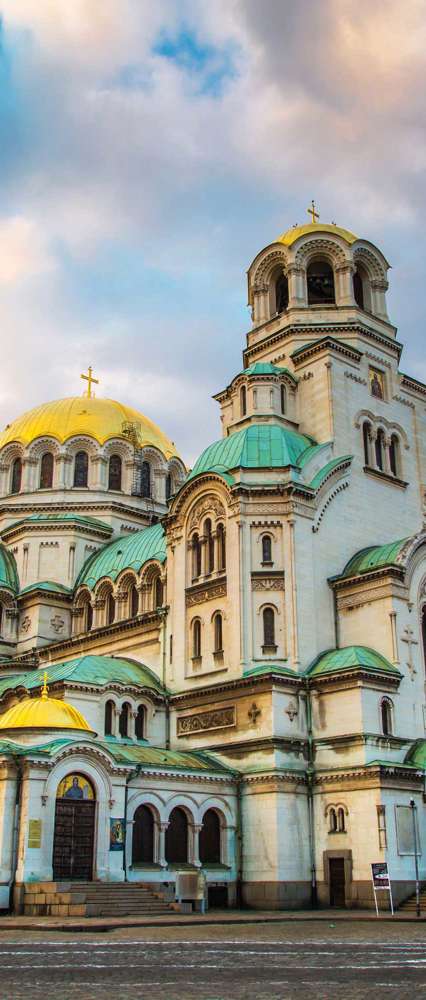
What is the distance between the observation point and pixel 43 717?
107 feet

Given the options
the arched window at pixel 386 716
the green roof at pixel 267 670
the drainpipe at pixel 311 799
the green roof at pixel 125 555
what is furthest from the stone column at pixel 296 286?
the arched window at pixel 386 716

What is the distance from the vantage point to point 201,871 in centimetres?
3184

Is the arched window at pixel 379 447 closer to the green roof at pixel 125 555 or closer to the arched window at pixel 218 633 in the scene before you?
the arched window at pixel 218 633

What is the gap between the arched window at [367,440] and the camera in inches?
1698

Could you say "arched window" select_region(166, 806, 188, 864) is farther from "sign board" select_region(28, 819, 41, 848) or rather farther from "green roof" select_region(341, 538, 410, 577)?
"green roof" select_region(341, 538, 410, 577)

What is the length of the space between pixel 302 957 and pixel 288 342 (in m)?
33.2

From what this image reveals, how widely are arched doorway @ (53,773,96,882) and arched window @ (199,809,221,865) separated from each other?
5628mm

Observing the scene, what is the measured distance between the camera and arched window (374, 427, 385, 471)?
43812mm

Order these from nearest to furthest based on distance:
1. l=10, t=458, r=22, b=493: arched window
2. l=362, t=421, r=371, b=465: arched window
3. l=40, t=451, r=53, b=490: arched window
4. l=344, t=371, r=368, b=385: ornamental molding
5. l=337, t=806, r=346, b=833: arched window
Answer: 1. l=337, t=806, r=346, b=833: arched window
2. l=362, t=421, r=371, b=465: arched window
3. l=344, t=371, r=368, b=385: ornamental molding
4. l=40, t=451, r=53, b=490: arched window
5. l=10, t=458, r=22, b=493: arched window

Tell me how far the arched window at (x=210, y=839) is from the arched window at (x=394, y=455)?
1693 centimetres

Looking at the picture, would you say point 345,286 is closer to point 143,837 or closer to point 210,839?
point 210,839

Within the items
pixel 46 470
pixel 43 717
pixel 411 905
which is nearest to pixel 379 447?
pixel 411 905

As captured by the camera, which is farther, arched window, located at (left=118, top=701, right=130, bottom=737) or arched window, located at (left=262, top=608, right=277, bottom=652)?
arched window, located at (left=118, top=701, right=130, bottom=737)

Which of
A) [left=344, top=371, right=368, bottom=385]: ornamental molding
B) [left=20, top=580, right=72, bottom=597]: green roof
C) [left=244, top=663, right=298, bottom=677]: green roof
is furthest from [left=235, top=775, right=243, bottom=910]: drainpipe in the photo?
[left=344, top=371, right=368, bottom=385]: ornamental molding
